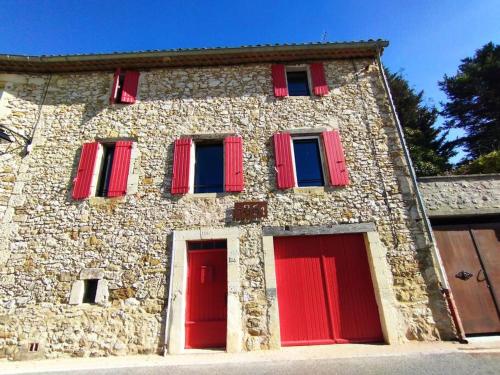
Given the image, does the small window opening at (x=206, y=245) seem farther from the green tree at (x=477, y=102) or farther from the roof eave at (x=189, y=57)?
the green tree at (x=477, y=102)

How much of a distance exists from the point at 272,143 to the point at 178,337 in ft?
14.6

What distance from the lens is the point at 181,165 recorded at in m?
6.06

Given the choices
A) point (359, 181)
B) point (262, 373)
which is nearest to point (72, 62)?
point (359, 181)

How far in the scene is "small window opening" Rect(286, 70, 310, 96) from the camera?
727cm

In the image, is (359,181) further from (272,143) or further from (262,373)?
(262,373)

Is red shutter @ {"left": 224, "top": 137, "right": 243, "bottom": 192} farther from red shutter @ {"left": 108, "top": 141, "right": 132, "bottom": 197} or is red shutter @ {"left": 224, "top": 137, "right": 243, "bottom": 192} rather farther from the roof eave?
the roof eave

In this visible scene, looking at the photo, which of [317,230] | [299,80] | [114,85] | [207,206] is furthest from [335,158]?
[114,85]

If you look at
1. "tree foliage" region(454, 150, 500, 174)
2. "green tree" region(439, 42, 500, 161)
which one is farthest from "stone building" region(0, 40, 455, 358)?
"green tree" region(439, 42, 500, 161)

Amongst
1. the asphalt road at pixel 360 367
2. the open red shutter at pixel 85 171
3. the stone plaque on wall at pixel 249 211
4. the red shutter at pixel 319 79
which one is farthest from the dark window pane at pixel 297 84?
the asphalt road at pixel 360 367

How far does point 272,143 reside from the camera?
6.34m

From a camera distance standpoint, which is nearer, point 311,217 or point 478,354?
point 478,354

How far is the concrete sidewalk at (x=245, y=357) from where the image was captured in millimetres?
4094

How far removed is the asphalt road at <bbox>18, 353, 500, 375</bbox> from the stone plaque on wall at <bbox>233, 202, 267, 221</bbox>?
258cm

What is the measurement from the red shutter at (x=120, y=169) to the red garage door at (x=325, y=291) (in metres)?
3.57
